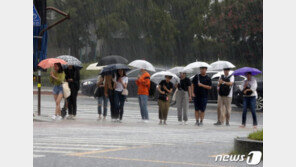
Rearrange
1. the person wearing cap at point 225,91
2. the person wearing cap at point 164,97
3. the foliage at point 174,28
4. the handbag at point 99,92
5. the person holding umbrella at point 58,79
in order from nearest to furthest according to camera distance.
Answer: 1. the person wearing cap at point 225,91
2. the person holding umbrella at point 58,79
3. the person wearing cap at point 164,97
4. the handbag at point 99,92
5. the foliage at point 174,28

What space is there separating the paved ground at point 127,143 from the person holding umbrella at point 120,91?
48 cm

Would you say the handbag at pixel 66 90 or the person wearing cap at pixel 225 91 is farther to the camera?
the handbag at pixel 66 90

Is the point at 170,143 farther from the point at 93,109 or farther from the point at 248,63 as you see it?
the point at 248,63

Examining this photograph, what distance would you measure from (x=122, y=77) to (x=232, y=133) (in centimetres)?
468

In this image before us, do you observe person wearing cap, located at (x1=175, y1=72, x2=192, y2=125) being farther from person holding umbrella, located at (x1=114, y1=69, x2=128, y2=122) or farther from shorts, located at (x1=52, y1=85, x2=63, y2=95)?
shorts, located at (x1=52, y1=85, x2=63, y2=95)

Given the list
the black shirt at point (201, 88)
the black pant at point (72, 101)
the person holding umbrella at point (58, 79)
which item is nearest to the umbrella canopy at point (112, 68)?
the black pant at point (72, 101)

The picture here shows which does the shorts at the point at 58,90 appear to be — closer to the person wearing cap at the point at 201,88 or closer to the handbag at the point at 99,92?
the handbag at the point at 99,92

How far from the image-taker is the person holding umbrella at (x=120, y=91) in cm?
1916

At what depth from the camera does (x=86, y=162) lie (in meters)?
9.58

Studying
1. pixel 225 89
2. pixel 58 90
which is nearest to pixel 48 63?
pixel 58 90

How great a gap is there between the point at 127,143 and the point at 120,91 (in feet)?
21.8

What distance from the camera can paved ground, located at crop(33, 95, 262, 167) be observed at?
32.0 ft

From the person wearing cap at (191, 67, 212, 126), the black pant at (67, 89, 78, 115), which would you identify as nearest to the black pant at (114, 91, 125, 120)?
the black pant at (67, 89, 78, 115)

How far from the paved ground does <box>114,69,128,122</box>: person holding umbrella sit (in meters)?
0.48
